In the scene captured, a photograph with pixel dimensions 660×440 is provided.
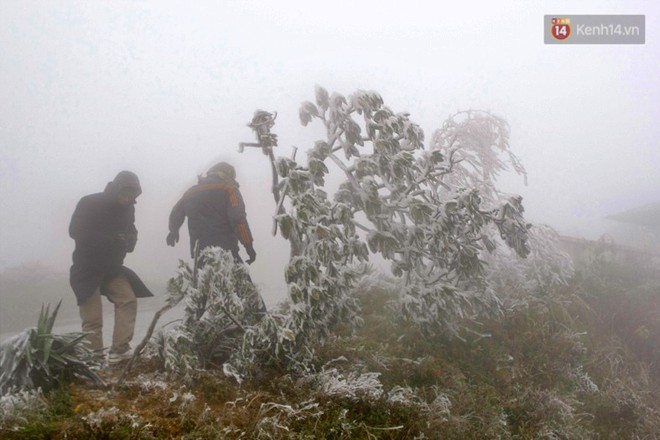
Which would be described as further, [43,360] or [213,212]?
[213,212]

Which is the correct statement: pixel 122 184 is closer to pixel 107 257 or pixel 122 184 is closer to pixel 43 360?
pixel 107 257

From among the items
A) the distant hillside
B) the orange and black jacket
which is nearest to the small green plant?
the orange and black jacket

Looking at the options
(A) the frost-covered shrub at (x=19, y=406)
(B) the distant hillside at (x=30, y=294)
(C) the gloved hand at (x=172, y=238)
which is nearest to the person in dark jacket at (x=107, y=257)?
(C) the gloved hand at (x=172, y=238)

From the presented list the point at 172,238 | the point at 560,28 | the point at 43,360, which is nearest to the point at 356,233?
the point at 172,238

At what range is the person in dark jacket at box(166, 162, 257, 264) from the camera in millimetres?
5676

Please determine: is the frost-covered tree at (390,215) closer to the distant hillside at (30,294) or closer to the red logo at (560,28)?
the red logo at (560,28)

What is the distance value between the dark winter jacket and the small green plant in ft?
4.25

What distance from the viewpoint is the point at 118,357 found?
5.25 metres

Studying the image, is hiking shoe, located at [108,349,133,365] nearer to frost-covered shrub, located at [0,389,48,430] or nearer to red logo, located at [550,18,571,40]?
frost-covered shrub, located at [0,389,48,430]

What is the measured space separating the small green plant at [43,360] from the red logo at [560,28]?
1186cm

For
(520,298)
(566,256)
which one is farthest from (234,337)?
Answer: (566,256)

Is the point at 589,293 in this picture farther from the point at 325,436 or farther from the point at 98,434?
the point at 98,434

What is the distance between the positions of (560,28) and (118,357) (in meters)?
12.1

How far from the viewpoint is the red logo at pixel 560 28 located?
11.2m
